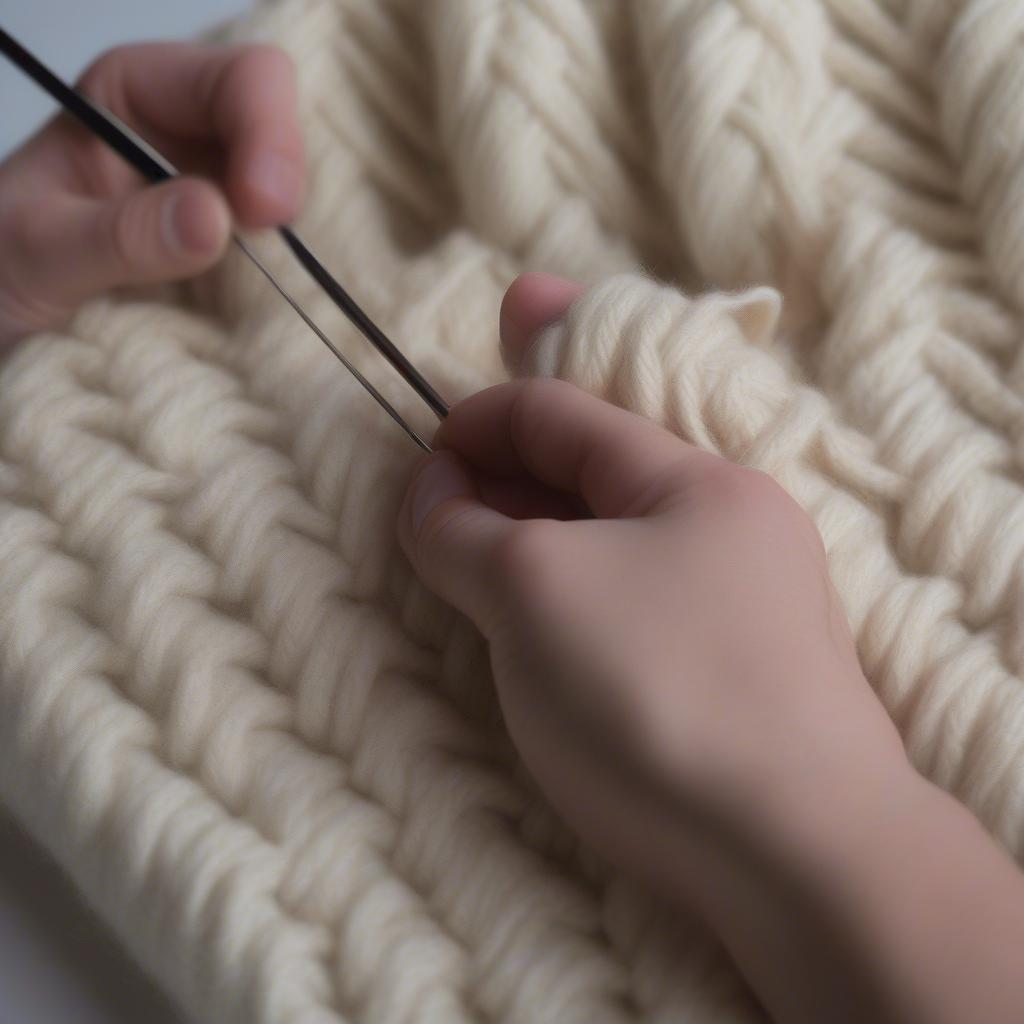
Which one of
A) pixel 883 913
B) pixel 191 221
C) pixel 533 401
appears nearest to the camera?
pixel 883 913

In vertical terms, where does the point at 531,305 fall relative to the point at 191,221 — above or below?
below

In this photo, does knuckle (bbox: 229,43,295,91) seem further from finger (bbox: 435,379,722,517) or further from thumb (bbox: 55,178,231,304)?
finger (bbox: 435,379,722,517)

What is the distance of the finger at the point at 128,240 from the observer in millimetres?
665

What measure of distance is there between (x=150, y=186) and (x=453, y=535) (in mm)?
336

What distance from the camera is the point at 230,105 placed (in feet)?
2.29

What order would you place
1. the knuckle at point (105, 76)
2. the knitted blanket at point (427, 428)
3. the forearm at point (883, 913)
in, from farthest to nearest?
the knuckle at point (105, 76), the knitted blanket at point (427, 428), the forearm at point (883, 913)

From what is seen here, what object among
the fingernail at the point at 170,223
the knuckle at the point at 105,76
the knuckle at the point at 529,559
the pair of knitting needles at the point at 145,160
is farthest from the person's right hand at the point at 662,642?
the knuckle at the point at 105,76

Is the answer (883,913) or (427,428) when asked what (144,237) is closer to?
(427,428)

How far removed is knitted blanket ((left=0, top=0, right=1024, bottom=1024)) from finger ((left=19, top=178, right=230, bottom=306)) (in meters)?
0.02

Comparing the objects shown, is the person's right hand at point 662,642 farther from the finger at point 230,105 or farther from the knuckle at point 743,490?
the finger at point 230,105

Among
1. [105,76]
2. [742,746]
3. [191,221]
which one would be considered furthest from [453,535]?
[105,76]

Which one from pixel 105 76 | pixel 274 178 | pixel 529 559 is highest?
pixel 105 76

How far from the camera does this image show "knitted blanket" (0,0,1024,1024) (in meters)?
0.50

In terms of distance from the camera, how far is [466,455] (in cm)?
55
